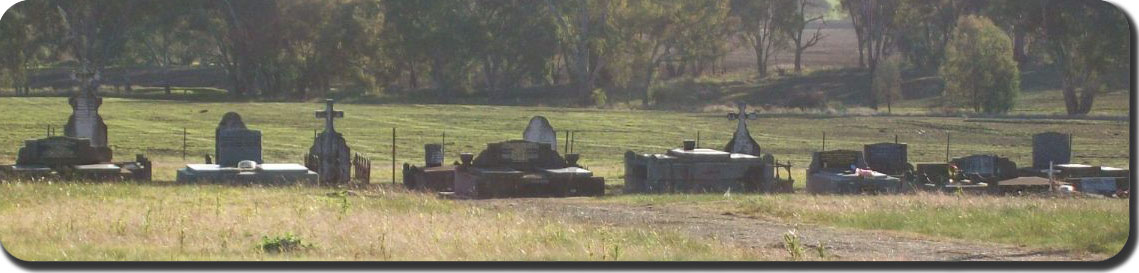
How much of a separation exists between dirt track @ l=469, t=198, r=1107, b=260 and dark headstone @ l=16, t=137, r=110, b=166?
829 cm

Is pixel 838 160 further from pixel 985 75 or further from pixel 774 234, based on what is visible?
pixel 985 75

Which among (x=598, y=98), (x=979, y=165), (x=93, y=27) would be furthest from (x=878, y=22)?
(x=979, y=165)

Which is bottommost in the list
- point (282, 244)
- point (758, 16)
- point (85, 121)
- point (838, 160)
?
point (282, 244)

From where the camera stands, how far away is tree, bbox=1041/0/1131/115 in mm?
59750

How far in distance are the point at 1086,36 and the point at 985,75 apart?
27.5 ft

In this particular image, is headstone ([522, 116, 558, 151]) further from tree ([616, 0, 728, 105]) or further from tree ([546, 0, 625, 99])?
tree ([616, 0, 728, 105])

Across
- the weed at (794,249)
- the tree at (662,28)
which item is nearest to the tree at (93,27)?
the tree at (662,28)

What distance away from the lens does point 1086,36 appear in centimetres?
6162

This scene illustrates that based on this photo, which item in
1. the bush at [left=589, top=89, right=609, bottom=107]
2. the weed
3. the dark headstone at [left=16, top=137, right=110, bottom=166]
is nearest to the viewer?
the weed

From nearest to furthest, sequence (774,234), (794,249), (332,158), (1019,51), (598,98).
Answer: (794,249) < (774,234) < (332,158) < (598,98) < (1019,51)

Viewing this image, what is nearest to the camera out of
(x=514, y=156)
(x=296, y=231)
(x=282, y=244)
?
(x=282, y=244)

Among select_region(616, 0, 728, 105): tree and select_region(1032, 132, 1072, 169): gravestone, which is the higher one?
select_region(616, 0, 728, 105): tree

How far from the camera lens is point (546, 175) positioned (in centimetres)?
2762

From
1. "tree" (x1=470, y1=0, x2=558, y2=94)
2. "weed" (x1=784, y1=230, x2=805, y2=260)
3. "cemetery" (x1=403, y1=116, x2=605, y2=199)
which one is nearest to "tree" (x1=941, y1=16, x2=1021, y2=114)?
"tree" (x1=470, y1=0, x2=558, y2=94)
